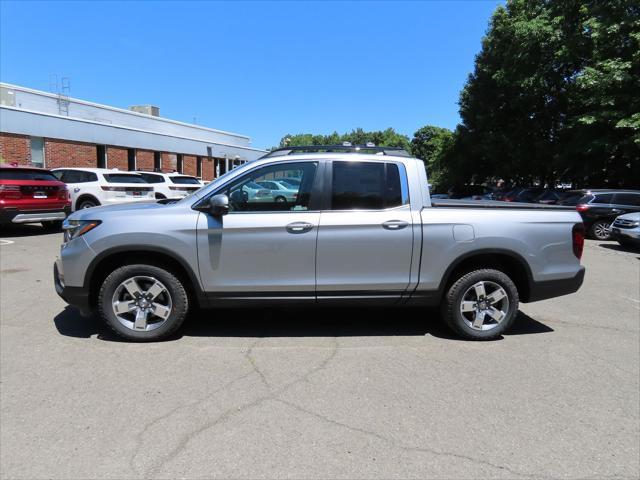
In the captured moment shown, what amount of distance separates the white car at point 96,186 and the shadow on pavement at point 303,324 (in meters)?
9.55

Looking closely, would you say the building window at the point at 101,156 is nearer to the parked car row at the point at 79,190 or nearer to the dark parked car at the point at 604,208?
the parked car row at the point at 79,190

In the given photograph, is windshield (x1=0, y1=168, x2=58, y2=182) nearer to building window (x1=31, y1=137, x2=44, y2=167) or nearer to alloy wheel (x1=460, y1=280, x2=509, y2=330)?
alloy wheel (x1=460, y1=280, x2=509, y2=330)

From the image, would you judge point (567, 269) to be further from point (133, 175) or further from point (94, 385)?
point (133, 175)

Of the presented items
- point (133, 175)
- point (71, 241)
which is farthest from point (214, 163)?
point (71, 241)

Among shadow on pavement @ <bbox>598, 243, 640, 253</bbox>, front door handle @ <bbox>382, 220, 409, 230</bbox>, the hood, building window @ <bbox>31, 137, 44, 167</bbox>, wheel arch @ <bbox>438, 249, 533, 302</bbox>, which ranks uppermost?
building window @ <bbox>31, 137, 44, 167</bbox>

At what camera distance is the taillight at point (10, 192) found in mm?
11102

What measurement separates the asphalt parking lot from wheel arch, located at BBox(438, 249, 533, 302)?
0.58 meters

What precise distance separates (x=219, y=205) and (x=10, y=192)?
939 centimetres

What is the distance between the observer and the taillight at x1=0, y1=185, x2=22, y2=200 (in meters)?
11.1

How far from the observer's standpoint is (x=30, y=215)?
11.7 meters

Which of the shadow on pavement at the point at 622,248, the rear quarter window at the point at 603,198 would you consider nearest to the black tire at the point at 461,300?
the shadow on pavement at the point at 622,248

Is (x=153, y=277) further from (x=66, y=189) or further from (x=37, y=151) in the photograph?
(x=37, y=151)

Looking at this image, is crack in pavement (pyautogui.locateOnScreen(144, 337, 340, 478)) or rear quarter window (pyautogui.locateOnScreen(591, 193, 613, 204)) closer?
crack in pavement (pyautogui.locateOnScreen(144, 337, 340, 478))

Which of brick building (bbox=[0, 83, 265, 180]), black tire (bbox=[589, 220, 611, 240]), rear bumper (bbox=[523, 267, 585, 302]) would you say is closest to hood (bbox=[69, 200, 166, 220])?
rear bumper (bbox=[523, 267, 585, 302])
